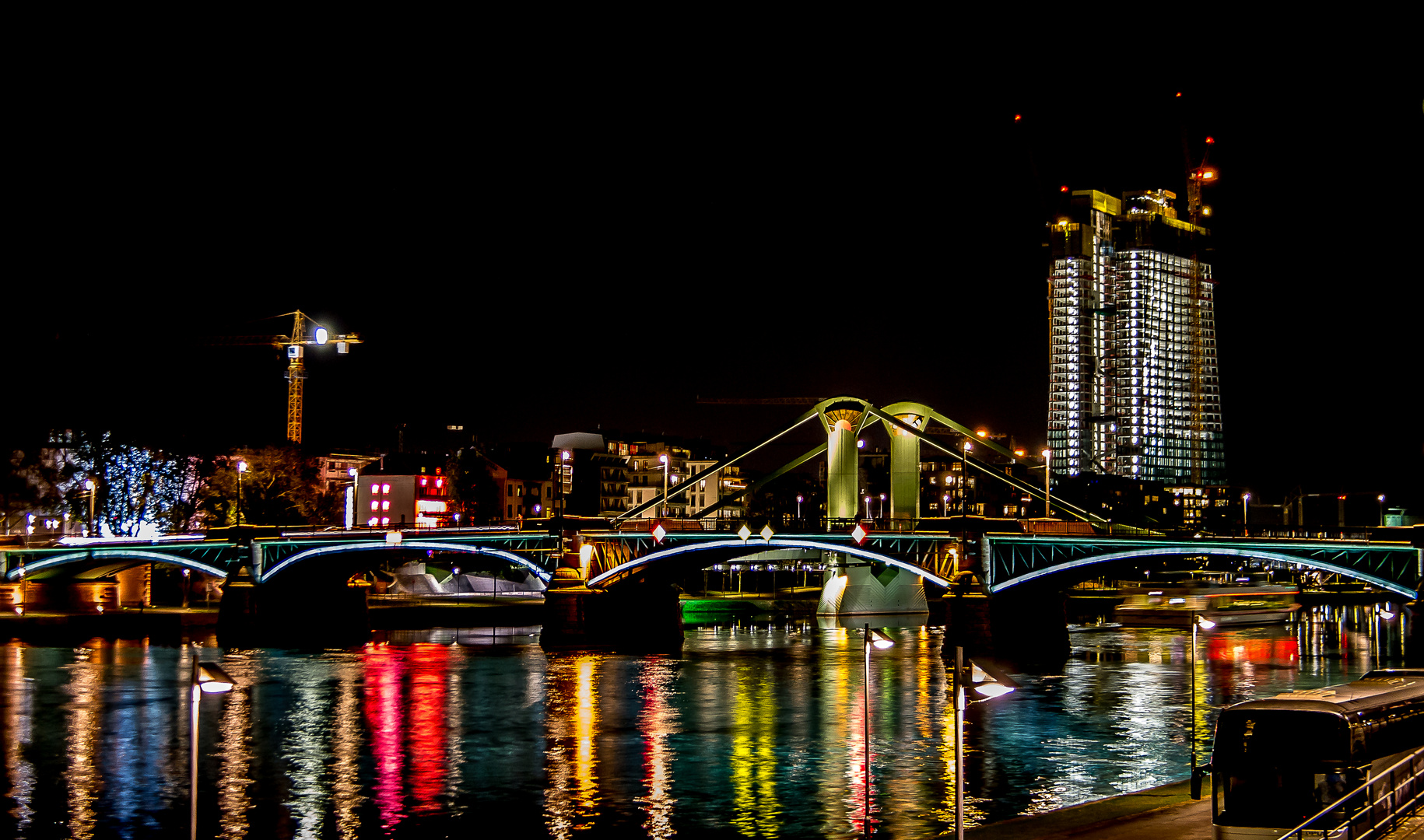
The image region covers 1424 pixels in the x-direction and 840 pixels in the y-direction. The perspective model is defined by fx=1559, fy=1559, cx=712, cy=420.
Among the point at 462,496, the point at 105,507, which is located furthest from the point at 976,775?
the point at 462,496

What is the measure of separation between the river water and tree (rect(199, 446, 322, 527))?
92.9ft

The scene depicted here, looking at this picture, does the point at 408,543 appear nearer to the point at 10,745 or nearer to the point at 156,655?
the point at 156,655

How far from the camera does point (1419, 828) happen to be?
2075 centimetres

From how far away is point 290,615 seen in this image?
78375 millimetres

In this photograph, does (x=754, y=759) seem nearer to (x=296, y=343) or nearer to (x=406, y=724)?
(x=406, y=724)

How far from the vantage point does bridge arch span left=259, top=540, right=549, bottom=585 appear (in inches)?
2884

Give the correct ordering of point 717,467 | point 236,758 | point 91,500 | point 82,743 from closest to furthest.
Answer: point 236,758 → point 82,743 → point 91,500 → point 717,467

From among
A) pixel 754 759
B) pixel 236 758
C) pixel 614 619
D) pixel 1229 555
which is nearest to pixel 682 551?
pixel 614 619

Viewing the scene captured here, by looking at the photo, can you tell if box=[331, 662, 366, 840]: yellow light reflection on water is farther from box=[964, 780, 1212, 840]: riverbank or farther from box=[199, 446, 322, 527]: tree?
box=[199, 446, 322, 527]: tree

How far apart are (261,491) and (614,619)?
3715 cm

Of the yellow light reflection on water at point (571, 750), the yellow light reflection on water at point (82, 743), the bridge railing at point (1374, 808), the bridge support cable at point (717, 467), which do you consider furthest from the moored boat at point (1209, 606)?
the bridge railing at point (1374, 808)

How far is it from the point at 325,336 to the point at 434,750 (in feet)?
299

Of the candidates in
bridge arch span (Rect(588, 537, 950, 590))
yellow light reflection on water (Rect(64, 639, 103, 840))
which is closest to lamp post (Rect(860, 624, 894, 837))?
yellow light reflection on water (Rect(64, 639, 103, 840))

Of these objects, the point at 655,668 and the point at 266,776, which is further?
the point at 655,668
